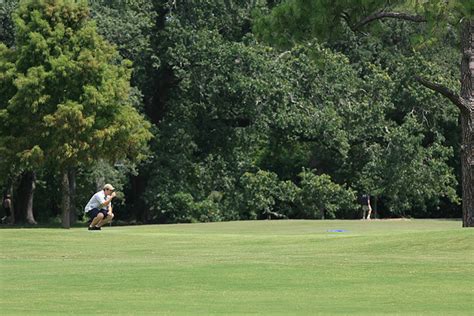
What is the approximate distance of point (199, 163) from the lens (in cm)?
5397

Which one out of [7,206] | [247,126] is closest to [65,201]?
[7,206]

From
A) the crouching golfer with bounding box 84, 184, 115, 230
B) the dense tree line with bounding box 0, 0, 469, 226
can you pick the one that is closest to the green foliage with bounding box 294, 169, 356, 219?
the dense tree line with bounding box 0, 0, 469, 226

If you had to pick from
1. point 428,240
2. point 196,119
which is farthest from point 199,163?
point 428,240

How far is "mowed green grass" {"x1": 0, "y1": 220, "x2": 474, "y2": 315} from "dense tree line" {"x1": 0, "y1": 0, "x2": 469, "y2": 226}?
24.4 m

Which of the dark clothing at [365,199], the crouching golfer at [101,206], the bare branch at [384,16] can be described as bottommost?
the crouching golfer at [101,206]

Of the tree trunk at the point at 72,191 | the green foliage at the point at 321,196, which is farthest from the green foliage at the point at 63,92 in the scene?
the green foliage at the point at 321,196

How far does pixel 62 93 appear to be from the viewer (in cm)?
4634

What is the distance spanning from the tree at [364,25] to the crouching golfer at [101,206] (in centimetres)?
609

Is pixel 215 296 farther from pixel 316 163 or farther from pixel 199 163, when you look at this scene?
pixel 316 163

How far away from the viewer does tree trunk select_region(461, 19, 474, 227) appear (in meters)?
29.8

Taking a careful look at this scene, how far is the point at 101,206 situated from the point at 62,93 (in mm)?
18959

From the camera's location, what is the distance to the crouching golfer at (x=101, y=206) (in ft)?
90.8

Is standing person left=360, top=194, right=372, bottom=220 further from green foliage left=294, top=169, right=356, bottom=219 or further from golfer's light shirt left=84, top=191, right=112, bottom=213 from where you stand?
golfer's light shirt left=84, top=191, right=112, bottom=213

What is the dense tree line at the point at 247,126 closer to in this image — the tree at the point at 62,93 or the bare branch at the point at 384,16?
the tree at the point at 62,93
